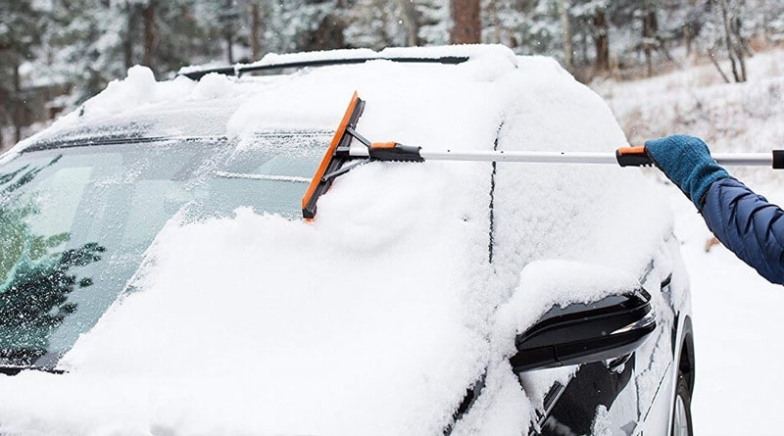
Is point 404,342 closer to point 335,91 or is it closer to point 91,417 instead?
point 91,417

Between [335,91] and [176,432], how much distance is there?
4.01ft

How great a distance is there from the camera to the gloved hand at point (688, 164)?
1.64 m

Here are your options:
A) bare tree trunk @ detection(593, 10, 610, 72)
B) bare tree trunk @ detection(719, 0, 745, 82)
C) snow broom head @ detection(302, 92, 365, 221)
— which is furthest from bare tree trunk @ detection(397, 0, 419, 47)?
snow broom head @ detection(302, 92, 365, 221)

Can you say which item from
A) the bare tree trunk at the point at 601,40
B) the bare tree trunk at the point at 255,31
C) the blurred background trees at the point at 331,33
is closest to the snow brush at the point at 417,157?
the blurred background trees at the point at 331,33

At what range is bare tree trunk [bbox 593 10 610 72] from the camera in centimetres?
2198

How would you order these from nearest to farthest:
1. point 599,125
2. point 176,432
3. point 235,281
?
point 176,432, point 235,281, point 599,125

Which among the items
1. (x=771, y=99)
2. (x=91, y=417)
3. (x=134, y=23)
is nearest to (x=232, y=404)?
(x=91, y=417)

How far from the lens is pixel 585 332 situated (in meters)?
1.42

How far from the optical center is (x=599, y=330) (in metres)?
1.42

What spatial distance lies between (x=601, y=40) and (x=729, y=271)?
17284mm

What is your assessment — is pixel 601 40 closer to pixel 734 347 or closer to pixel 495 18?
pixel 495 18

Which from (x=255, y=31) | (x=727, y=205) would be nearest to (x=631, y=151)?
(x=727, y=205)

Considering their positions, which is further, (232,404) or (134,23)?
(134,23)

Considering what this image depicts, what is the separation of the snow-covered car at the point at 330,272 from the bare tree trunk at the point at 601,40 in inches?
826
